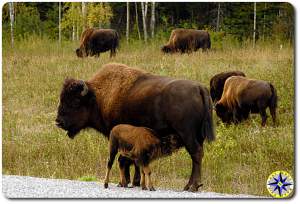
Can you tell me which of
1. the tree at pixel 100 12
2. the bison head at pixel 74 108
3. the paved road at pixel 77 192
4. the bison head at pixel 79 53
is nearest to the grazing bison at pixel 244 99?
the tree at pixel 100 12

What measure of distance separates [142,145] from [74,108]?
165 cm

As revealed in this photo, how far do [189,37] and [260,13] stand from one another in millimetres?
8672

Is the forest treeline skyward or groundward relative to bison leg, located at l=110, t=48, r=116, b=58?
skyward

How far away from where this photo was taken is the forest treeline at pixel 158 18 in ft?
54.9

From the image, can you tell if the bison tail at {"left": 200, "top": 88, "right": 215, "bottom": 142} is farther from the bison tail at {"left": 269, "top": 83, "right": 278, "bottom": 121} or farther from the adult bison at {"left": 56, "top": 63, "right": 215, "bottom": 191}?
the bison tail at {"left": 269, "top": 83, "right": 278, "bottom": 121}

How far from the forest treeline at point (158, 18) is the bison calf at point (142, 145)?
619 cm

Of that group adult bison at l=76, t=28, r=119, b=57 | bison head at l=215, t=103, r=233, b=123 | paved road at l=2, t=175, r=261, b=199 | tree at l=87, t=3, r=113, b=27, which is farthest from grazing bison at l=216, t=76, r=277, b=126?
adult bison at l=76, t=28, r=119, b=57

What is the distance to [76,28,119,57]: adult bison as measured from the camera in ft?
77.3

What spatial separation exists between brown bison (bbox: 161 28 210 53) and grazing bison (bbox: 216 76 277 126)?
298 inches

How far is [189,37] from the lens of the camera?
26.8 m

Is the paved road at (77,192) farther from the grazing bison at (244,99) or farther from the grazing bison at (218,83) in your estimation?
the grazing bison at (218,83)

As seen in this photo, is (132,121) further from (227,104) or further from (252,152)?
(227,104)

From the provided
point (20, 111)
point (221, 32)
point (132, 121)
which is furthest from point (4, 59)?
point (132, 121)

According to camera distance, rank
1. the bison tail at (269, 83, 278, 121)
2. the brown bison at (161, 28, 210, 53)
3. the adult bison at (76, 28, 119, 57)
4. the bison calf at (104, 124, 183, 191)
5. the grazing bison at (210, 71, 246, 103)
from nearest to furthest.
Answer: the bison calf at (104, 124, 183, 191) → the bison tail at (269, 83, 278, 121) → the grazing bison at (210, 71, 246, 103) → the adult bison at (76, 28, 119, 57) → the brown bison at (161, 28, 210, 53)
